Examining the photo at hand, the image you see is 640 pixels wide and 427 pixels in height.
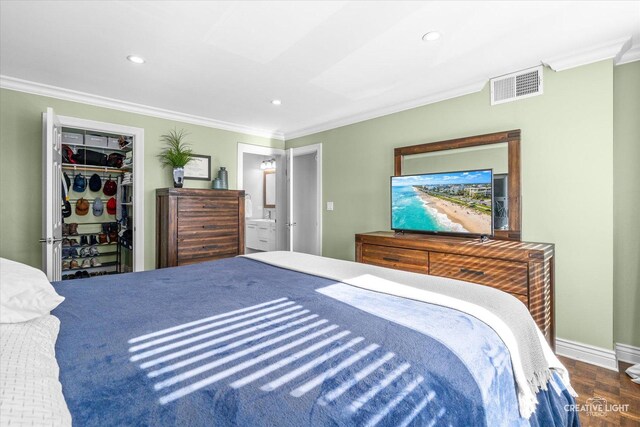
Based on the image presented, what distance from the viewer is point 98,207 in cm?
488

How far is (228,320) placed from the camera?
1.14 meters

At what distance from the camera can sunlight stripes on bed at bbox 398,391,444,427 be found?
2.29 ft

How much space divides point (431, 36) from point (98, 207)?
5.09m

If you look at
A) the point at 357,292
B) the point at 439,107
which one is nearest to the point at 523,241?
the point at 439,107

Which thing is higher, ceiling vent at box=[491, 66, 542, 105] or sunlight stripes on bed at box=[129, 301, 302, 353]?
ceiling vent at box=[491, 66, 542, 105]

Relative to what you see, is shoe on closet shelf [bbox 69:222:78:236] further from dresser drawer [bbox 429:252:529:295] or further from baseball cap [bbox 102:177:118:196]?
dresser drawer [bbox 429:252:529:295]

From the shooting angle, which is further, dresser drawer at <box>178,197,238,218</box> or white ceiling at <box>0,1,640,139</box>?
dresser drawer at <box>178,197,238,218</box>

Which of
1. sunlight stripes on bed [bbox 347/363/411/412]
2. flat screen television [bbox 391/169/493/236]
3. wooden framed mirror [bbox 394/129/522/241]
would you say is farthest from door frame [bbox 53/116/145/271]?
sunlight stripes on bed [bbox 347/363/411/412]

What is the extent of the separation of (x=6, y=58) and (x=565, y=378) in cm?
438

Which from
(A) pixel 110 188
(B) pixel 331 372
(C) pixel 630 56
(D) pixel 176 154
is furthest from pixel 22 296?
(A) pixel 110 188

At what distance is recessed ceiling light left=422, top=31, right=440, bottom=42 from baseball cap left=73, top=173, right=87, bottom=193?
496 centimetres

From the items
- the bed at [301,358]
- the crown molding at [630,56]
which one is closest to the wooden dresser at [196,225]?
the bed at [301,358]

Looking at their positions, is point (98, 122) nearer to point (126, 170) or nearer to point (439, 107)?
point (126, 170)

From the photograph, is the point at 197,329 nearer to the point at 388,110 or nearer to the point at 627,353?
the point at 627,353
